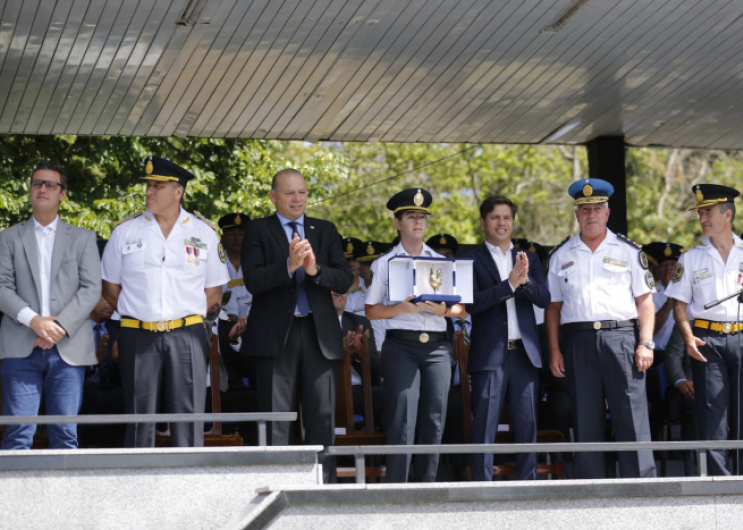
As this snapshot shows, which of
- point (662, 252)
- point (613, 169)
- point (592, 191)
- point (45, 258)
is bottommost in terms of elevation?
point (45, 258)

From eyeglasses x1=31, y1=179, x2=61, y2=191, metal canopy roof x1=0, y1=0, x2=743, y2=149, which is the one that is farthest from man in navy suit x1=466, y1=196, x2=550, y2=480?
eyeglasses x1=31, y1=179, x2=61, y2=191

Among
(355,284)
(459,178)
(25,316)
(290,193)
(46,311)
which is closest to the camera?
(25,316)

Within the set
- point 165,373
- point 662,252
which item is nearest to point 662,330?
point 662,252

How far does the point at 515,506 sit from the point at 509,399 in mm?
1873

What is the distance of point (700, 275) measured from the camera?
22.6ft

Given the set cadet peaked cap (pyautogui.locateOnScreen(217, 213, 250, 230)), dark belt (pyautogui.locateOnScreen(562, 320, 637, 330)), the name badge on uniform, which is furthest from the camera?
cadet peaked cap (pyautogui.locateOnScreen(217, 213, 250, 230))

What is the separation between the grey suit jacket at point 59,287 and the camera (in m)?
5.83

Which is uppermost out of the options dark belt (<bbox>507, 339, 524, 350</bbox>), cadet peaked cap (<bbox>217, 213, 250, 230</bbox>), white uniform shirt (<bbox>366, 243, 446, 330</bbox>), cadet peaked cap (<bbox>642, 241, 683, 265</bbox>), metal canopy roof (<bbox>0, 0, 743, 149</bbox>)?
metal canopy roof (<bbox>0, 0, 743, 149</bbox>)

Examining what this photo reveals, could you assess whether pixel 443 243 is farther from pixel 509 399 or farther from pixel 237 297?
pixel 509 399

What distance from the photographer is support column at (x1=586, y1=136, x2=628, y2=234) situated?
30.4 ft

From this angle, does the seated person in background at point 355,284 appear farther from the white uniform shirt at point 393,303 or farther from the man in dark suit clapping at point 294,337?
the man in dark suit clapping at point 294,337

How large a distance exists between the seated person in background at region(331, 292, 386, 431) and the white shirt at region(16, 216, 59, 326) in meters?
2.03

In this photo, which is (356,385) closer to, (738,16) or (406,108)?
(406,108)

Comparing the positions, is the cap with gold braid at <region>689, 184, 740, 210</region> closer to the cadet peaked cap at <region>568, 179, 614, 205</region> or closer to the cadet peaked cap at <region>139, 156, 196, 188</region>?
the cadet peaked cap at <region>568, 179, 614, 205</region>
